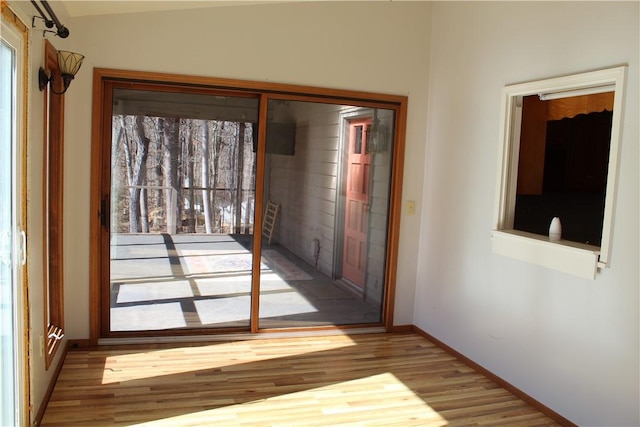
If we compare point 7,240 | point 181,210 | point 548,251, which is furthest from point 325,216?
point 7,240

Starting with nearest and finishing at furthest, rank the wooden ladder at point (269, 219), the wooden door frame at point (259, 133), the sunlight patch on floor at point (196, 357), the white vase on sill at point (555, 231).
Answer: the white vase on sill at point (555, 231)
the sunlight patch on floor at point (196, 357)
the wooden door frame at point (259, 133)
the wooden ladder at point (269, 219)

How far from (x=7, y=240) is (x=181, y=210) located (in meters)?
1.94

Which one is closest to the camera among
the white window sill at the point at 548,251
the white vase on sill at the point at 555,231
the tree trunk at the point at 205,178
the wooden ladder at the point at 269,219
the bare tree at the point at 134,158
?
the white window sill at the point at 548,251

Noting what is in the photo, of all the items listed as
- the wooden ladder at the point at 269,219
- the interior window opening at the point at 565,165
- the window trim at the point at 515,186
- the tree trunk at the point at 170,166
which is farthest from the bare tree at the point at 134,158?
the interior window opening at the point at 565,165

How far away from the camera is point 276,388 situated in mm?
3549

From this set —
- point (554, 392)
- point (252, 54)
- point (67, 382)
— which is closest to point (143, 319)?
point (67, 382)

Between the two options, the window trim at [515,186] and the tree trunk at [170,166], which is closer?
the window trim at [515,186]

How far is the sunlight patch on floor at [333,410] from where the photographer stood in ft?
10.2

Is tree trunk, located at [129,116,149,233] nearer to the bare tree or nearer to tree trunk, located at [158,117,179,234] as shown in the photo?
the bare tree

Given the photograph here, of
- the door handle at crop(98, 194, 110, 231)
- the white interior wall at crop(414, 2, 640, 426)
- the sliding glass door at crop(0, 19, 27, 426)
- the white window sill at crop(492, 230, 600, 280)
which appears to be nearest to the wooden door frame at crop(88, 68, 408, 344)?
the door handle at crop(98, 194, 110, 231)

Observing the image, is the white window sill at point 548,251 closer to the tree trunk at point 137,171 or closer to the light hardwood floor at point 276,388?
the light hardwood floor at point 276,388

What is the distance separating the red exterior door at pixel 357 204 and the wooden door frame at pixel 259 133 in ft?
0.71

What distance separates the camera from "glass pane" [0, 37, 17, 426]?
2.32 meters

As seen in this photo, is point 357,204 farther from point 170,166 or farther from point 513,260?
point 170,166
